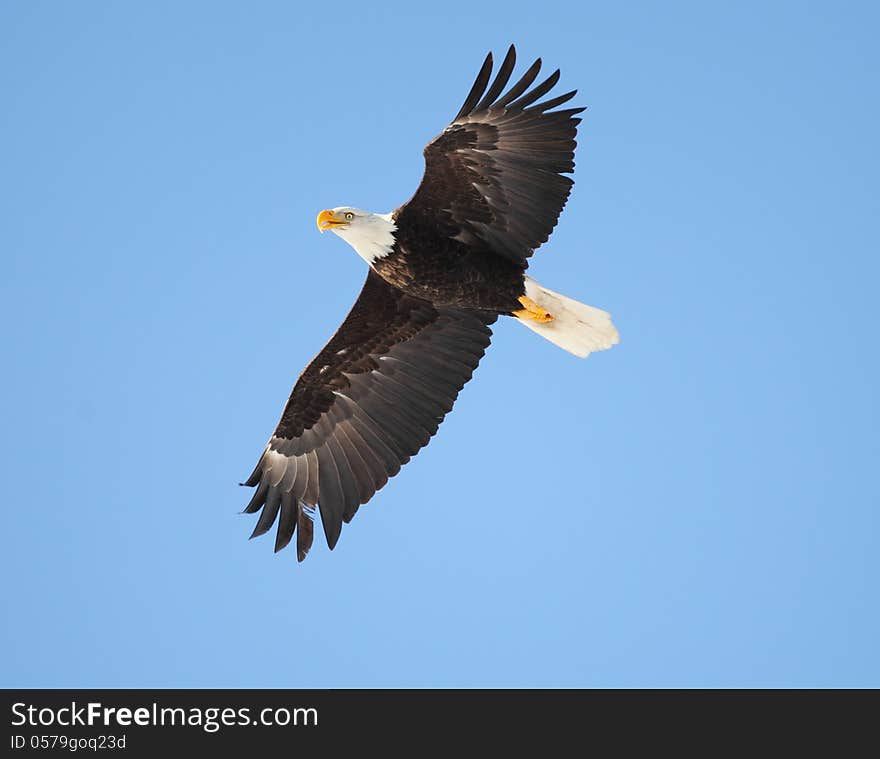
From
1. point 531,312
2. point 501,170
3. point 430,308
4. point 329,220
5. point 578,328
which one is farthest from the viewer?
point 430,308

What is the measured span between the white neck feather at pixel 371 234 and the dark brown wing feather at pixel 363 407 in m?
0.95

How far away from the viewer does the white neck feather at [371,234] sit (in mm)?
11852

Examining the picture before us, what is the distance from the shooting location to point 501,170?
11.6 meters

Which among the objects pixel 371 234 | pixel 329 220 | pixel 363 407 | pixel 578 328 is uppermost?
pixel 329 220

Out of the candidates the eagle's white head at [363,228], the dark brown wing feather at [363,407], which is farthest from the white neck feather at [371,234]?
the dark brown wing feather at [363,407]

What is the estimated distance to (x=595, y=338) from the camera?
12633mm

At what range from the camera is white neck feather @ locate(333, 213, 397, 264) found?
11852mm

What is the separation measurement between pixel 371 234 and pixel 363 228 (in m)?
0.08

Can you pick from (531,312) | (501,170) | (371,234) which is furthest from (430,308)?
(501,170)

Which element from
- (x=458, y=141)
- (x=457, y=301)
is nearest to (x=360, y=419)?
(x=457, y=301)

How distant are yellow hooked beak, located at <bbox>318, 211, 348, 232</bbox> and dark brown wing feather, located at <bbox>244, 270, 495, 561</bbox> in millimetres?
986

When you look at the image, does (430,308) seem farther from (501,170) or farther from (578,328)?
(501,170)

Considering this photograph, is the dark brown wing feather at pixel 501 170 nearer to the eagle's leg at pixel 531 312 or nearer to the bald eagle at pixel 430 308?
the bald eagle at pixel 430 308
